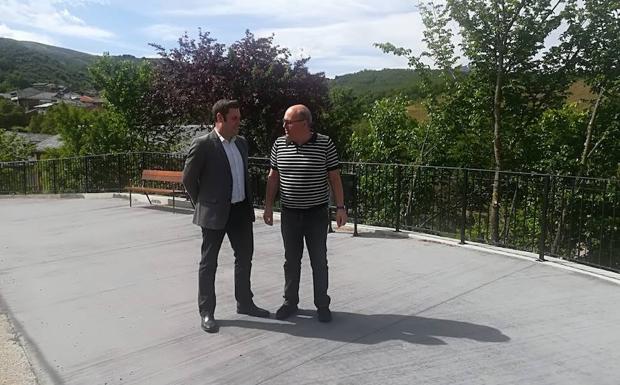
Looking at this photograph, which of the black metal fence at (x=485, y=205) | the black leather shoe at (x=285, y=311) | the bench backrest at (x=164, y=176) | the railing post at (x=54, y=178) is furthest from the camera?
the railing post at (x=54, y=178)

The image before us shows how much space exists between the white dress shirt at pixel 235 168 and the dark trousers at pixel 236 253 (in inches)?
3.3

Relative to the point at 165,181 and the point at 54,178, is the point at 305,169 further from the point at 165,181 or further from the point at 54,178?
the point at 54,178

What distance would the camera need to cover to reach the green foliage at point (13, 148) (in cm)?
3585

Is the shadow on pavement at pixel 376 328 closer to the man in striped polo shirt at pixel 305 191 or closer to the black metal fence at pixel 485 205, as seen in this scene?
the man in striped polo shirt at pixel 305 191

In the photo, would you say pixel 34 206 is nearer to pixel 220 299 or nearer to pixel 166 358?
pixel 220 299

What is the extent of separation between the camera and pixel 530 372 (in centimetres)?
360

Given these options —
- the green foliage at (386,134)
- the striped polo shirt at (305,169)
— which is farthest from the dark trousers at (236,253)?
the green foliage at (386,134)

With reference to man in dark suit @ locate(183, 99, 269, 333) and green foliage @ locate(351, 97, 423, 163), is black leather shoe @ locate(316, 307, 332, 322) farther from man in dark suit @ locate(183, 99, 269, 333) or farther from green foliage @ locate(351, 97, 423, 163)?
green foliage @ locate(351, 97, 423, 163)

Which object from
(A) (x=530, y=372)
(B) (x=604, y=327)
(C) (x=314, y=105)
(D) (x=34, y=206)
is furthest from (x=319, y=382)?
(C) (x=314, y=105)

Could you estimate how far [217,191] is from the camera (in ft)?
14.3

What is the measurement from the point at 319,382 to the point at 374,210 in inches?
283

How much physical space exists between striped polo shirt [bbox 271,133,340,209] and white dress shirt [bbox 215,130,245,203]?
0.32 metres

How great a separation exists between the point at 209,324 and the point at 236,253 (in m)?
0.62

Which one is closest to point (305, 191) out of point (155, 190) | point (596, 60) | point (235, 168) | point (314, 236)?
point (314, 236)
